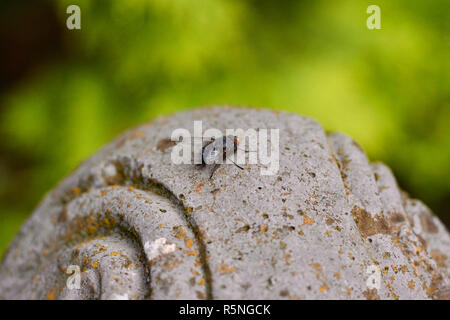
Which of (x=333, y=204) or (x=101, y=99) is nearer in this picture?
(x=333, y=204)

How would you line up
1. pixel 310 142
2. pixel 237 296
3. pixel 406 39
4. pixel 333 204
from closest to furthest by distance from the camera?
pixel 237 296
pixel 333 204
pixel 310 142
pixel 406 39

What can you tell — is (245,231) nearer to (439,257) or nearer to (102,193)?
(102,193)

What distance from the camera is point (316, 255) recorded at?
2.25ft

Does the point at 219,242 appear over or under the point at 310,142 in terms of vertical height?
under

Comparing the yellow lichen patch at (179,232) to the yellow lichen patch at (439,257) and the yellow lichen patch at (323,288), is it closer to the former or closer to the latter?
the yellow lichen patch at (323,288)

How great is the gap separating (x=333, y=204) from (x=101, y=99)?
1.61m

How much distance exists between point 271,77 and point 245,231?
147 centimetres

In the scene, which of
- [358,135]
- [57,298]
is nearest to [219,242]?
[57,298]

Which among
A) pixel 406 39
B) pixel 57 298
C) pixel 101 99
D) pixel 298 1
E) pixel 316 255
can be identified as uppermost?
pixel 298 1

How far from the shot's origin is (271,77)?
2074 mm

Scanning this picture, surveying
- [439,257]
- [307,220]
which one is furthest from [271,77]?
[307,220]

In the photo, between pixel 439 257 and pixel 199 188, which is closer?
pixel 199 188

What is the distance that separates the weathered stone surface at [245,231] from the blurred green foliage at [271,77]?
107 cm

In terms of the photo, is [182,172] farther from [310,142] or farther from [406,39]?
[406,39]
